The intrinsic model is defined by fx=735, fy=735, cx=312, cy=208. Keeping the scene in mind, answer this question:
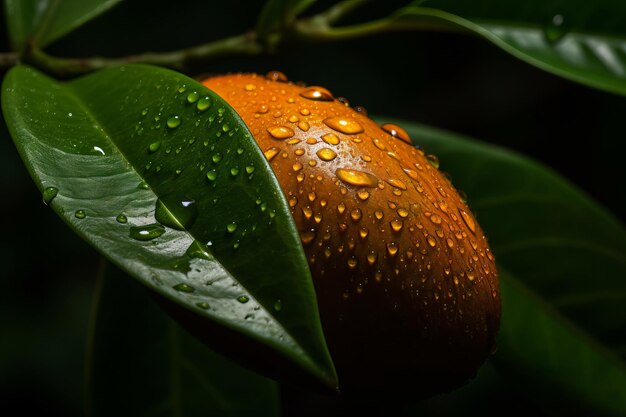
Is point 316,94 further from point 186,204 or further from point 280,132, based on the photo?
point 186,204

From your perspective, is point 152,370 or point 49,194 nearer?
point 49,194

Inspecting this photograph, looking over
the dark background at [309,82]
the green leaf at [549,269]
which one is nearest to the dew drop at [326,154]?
the green leaf at [549,269]

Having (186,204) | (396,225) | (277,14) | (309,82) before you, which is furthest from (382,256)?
(309,82)

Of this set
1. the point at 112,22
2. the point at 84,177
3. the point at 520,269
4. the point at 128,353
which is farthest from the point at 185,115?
the point at 112,22

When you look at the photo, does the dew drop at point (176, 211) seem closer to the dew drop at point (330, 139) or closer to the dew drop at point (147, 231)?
the dew drop at point (147, 231)

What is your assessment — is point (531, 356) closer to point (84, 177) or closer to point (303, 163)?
point (303, 163)

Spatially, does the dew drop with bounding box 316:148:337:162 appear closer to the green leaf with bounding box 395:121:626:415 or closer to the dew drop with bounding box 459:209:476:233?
the dew drop with bounding box 459:209:476:233

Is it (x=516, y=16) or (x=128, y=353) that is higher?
(x=516, y=16)
